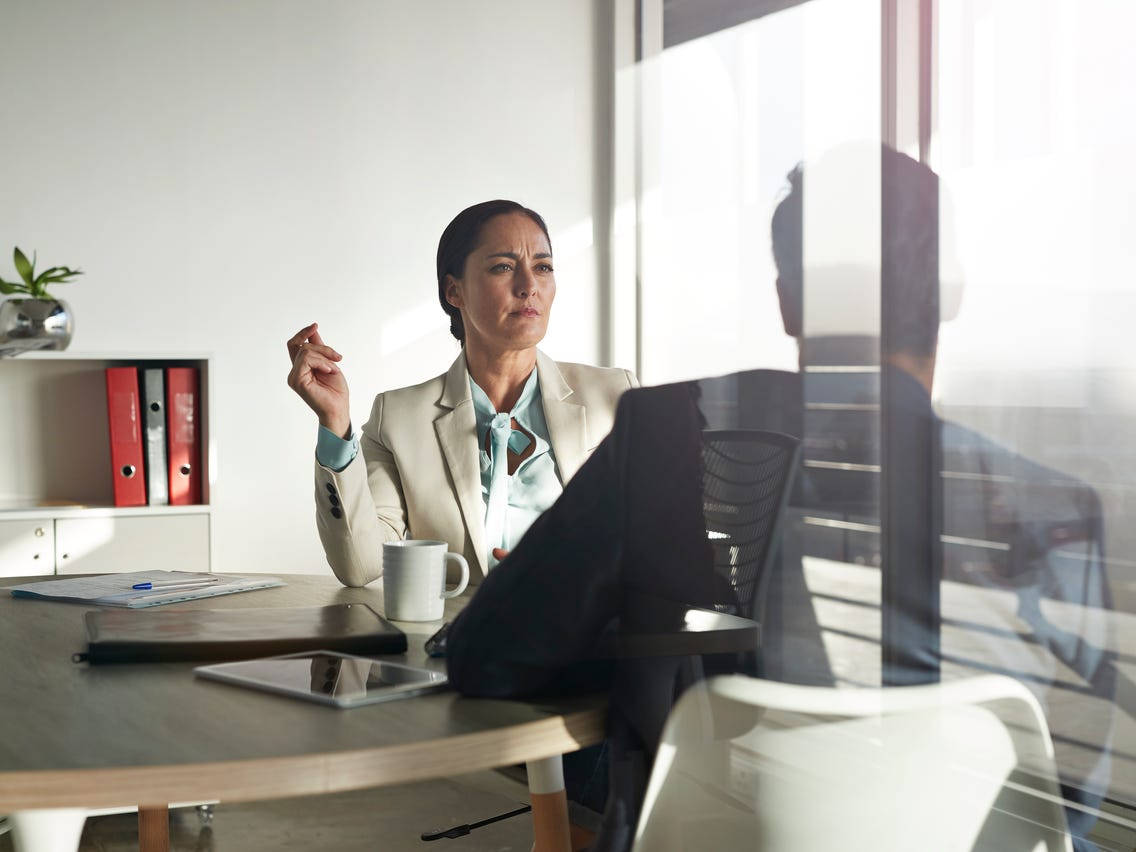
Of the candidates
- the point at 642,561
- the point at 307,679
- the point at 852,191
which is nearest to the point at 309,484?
the point at 307,679

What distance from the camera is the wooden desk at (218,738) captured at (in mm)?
745

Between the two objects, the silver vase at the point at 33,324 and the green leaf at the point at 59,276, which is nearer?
the silver vase at the point at 33,324

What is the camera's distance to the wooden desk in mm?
745

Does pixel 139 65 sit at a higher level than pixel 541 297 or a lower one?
higher

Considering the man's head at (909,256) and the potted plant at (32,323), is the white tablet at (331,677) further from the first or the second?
the potted plant at (32,323)

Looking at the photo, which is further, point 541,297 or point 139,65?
point 139,65

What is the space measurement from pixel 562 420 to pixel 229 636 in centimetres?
95

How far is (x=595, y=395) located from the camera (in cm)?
206

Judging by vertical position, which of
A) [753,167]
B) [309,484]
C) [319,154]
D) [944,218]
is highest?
[319,154]

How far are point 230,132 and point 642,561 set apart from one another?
112 inches

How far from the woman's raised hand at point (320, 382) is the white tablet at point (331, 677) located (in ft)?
1.95

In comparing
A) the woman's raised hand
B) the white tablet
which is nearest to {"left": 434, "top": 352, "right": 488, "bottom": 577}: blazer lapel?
the woman's raised hand

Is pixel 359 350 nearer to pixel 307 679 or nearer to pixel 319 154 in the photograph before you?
pixel 319 154

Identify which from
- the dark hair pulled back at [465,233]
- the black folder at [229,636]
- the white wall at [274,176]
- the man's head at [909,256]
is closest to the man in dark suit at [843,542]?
the man's head at [909,256]
